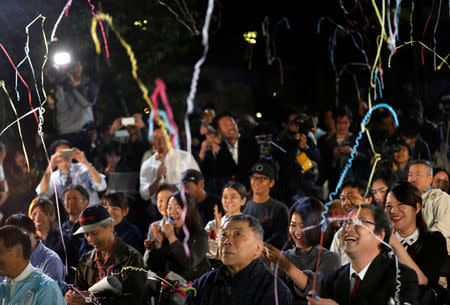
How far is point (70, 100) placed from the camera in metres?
8.83

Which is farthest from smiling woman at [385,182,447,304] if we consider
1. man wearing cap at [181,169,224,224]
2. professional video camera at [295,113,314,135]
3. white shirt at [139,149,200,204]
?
white shirt at [139,149,200,204]

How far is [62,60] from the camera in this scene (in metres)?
8.83

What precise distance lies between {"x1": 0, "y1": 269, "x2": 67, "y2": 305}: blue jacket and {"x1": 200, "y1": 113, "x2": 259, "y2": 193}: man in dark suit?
10.9 ft

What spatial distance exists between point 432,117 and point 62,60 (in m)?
4.65

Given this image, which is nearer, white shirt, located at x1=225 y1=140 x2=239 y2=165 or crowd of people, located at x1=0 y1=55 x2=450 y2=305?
crowd of people, located at x1=0 y1=55 x2=450 y2=305

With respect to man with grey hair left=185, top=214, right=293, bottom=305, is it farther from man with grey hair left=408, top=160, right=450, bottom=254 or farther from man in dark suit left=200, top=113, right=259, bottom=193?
man in dark suit left=200, top=113, right=259, bottom=193

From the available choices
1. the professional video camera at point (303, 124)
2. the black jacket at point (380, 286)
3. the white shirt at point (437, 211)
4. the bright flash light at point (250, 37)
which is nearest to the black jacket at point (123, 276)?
the black jacket at point (380, 286)

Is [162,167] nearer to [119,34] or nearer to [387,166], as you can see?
[387,166]

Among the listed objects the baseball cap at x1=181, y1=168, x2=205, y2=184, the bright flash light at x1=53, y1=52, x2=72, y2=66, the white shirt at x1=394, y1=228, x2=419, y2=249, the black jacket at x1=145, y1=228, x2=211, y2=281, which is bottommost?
the black jacket at x1=145, y1=228, x2=211, y2=281

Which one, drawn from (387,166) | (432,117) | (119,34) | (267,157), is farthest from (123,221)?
(119,34)

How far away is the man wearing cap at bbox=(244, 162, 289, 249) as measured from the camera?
622 cm

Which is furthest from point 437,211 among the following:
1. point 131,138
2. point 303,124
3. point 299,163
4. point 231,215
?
point 131,138

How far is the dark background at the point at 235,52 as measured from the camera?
872cm

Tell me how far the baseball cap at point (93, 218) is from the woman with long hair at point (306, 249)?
4.70ft
